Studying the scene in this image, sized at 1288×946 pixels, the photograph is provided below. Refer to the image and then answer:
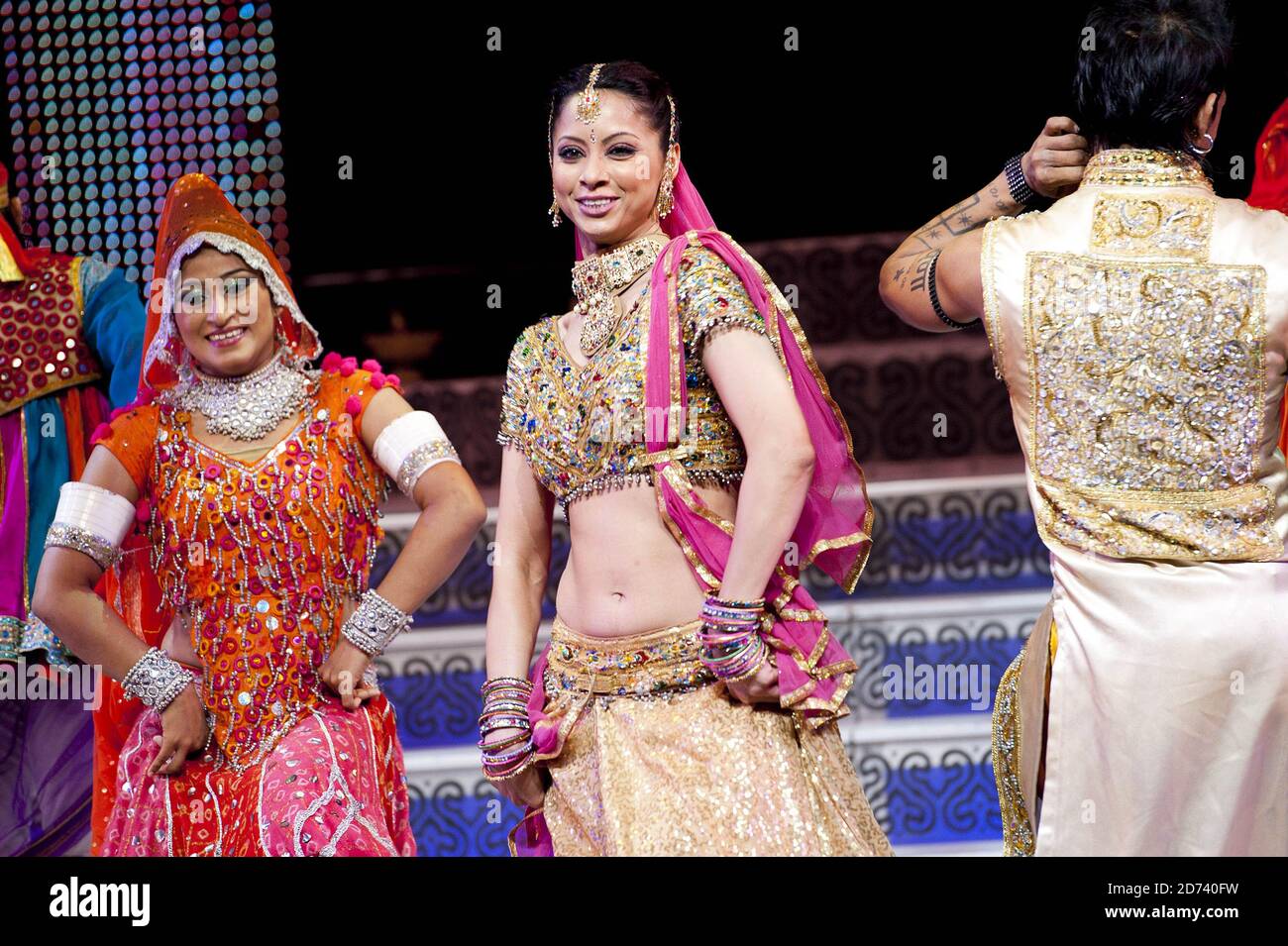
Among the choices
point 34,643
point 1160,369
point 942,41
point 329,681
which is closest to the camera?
point 1160,369

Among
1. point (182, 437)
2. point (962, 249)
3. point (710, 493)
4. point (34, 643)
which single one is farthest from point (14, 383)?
point (962, 249)

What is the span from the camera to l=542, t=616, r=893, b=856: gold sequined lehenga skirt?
106 inches

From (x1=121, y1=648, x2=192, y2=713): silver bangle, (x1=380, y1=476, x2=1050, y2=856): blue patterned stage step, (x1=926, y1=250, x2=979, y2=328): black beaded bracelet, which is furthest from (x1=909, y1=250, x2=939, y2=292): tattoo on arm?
(x1=380, y1=476, x2=1050, y2=856): blue patterned stage step

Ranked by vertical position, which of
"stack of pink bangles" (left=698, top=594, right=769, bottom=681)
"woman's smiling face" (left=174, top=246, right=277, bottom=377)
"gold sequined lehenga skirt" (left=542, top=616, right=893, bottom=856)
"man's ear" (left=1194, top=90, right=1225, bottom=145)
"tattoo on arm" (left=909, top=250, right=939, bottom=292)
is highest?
"man's ear" (left=1194, top=90, right=1225, bottom=145)

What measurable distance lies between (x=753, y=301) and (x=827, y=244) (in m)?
2.98

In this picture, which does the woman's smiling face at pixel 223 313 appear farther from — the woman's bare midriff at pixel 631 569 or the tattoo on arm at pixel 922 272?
the tattoo on arm at pixel 922 272

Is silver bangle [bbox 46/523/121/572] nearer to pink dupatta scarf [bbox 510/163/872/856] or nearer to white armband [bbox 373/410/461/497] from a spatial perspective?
white armband [bbox 373/410/461/497]

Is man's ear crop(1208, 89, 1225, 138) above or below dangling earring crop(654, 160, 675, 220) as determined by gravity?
above

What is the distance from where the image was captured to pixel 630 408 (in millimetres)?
2859

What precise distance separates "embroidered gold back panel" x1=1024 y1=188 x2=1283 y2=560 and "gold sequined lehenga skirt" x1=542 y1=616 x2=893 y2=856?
1.74ft

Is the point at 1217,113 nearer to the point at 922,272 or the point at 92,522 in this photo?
the point at 922,272

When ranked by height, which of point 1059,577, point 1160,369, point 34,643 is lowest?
point 34,643

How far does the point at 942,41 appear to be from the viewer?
16.8ft

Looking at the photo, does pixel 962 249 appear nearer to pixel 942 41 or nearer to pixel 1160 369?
pixel 1160 369
